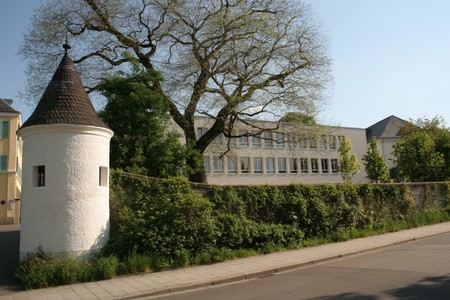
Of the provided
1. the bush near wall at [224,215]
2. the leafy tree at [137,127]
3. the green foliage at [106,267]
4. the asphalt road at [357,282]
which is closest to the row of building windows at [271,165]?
the leafy tree at [137,127]

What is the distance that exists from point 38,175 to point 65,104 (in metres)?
2.25

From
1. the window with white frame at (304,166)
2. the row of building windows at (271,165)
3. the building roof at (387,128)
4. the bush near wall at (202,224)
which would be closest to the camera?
the bush near wall at (202,224)

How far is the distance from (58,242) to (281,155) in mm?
52898

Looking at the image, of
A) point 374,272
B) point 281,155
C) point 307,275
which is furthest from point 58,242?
point 281,155

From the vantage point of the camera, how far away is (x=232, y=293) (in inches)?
361

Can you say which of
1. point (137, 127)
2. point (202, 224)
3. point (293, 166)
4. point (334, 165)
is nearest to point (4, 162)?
point (137, 127)

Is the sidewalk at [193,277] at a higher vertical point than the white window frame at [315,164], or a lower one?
lower

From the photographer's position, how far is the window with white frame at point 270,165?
2421 inches

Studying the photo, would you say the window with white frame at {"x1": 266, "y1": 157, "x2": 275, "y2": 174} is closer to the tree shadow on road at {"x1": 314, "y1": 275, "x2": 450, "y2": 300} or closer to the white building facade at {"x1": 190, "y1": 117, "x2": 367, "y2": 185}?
the white building facade at {"x1": 190, "y1": 117, "x2": 367, "y2": 185}

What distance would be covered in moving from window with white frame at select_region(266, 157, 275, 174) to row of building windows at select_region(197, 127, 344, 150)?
2.15m

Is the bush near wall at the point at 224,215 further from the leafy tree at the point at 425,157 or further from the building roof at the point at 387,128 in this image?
the building roof at the point at 387,128

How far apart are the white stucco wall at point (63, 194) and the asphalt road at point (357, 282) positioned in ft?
12.5

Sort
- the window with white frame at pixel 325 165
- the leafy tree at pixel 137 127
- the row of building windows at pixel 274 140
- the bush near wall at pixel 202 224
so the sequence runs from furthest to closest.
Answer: the window with white frame at pixel 325 165 < the row of building windows at pixel 274 140 < the leafy tree at pixel 137 127 < the bush near wall at pixel 202 224

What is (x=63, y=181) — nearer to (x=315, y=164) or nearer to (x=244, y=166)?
(x=244, y=166)
